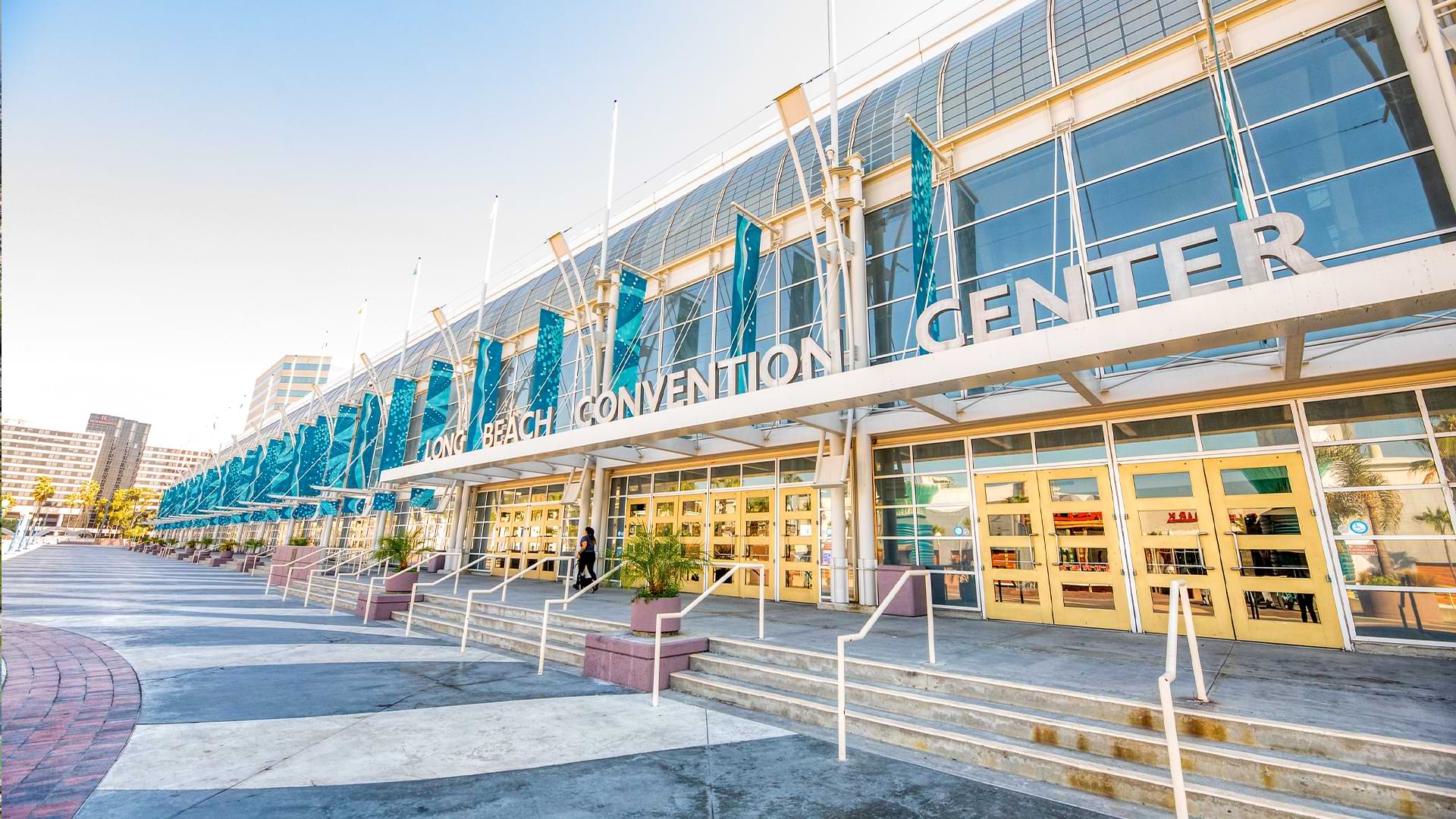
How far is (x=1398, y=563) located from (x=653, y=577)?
10778mm

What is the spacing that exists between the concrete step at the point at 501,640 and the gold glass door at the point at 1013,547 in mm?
7945

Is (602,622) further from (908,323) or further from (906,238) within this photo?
(906,238)

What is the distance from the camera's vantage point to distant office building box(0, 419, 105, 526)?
15288 cm

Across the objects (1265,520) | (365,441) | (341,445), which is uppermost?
(341,445)

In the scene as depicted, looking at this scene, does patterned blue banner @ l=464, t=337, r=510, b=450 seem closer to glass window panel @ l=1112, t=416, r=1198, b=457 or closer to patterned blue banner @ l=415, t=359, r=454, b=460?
patterned blue banner @ l=415, t=359, r=454, b=460

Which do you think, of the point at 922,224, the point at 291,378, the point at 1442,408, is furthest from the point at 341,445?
the point at 291,378

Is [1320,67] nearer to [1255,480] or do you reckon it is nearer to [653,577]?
[1255,480]

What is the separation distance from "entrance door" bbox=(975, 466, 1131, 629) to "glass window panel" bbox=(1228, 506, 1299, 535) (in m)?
1.74

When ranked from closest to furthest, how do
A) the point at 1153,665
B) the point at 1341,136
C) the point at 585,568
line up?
the point at 1153,665
the point at 1341,136
the point at 585,568

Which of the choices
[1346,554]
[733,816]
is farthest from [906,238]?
[733,816]

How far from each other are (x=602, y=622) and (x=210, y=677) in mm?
5436

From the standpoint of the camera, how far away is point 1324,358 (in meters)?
9.80

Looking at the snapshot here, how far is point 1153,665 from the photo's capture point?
8133 mm

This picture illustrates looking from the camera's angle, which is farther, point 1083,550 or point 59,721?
point 1083,550
